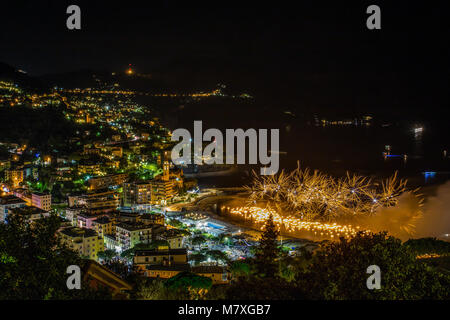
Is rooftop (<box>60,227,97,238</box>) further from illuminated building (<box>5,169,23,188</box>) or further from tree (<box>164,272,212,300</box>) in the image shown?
illuminated building (<box>5,169,23,188</box>)

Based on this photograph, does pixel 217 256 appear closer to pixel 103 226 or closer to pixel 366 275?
pixel 103 226

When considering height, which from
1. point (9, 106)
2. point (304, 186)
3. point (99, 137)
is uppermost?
point (9, 106)

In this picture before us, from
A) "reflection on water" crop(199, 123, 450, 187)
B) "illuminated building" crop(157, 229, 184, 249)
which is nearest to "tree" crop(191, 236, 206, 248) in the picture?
"illuminated building" crop(157, 229, 184, 249)

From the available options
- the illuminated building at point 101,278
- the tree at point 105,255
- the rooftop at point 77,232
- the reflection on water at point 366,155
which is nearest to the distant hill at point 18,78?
the reflection on water at point 366,155

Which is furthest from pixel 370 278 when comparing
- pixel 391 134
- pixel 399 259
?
pixel 391 134

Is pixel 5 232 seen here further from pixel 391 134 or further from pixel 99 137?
pixel 391 134

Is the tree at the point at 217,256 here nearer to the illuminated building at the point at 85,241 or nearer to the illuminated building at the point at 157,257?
the illuminated building at the point at 157,257

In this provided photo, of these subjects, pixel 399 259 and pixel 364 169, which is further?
pixel 364 169
